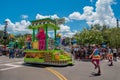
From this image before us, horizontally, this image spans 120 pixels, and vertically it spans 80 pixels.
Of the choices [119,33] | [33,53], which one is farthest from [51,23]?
[119,33]

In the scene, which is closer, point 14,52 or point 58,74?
point 58,74

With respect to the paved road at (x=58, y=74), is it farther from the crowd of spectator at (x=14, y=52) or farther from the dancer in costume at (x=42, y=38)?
the crowd of spectator at (x=14, y=52)

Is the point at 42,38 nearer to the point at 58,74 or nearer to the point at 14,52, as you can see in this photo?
the point at 58,74

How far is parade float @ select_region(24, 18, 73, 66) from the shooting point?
1902 cm

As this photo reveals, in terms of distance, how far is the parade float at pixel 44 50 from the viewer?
19.0 metres

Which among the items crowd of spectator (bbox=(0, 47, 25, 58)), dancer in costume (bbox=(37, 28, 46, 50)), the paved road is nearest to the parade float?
dancer in costume (bbox=(37, 28, 46, 50))

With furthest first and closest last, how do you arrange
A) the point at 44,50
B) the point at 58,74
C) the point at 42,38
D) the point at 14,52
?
the point at 14,52 < the point at 42,38 < the point at 44,50 < the point at 58,74

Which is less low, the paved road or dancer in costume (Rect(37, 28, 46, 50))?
dancer in costume (Rect(37, 28, 46, 50))

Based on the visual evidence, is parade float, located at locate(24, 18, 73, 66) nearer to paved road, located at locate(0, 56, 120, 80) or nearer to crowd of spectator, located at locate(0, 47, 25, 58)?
paved road, located at locate(0, 56, 120, 80)

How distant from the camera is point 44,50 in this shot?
19.6 meters

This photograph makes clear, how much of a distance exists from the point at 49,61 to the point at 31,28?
4.22 m

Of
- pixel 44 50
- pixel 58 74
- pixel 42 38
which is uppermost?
pixel 42 38

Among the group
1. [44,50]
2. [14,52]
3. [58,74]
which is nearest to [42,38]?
[44,50]

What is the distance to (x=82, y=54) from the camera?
28.7 meters
